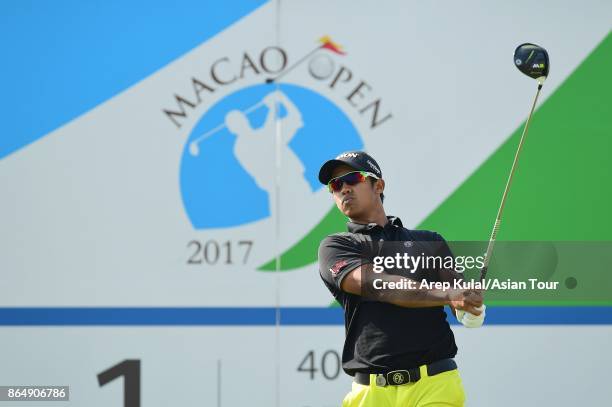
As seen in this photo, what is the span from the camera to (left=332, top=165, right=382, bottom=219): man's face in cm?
281

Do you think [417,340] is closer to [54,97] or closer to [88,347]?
[88,347]

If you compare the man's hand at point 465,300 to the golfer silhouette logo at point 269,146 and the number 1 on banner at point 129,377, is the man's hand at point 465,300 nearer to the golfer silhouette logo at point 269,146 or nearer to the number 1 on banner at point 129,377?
the golfer silhouette logo at point 269,146

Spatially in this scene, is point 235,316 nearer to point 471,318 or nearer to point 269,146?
point 269,146

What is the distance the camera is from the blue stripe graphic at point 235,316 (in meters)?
3.46

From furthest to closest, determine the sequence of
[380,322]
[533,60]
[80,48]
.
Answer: [80,48], [533,60], [380,322]

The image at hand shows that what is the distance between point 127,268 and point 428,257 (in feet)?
4.24

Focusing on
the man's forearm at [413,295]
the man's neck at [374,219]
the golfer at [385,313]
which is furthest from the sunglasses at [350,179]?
the man's forearm at [413,295]

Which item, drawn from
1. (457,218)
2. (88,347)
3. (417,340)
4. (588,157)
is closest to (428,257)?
(417,340)

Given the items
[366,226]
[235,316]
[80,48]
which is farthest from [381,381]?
[80,48]

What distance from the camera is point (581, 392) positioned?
351 cm

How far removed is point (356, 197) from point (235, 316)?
90cm

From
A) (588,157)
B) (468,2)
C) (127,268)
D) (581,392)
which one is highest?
(468,2)

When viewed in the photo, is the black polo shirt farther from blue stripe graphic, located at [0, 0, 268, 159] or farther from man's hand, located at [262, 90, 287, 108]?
blue stripe graphic, located at [0, 0, 268, 159]

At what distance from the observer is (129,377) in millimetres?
3480
